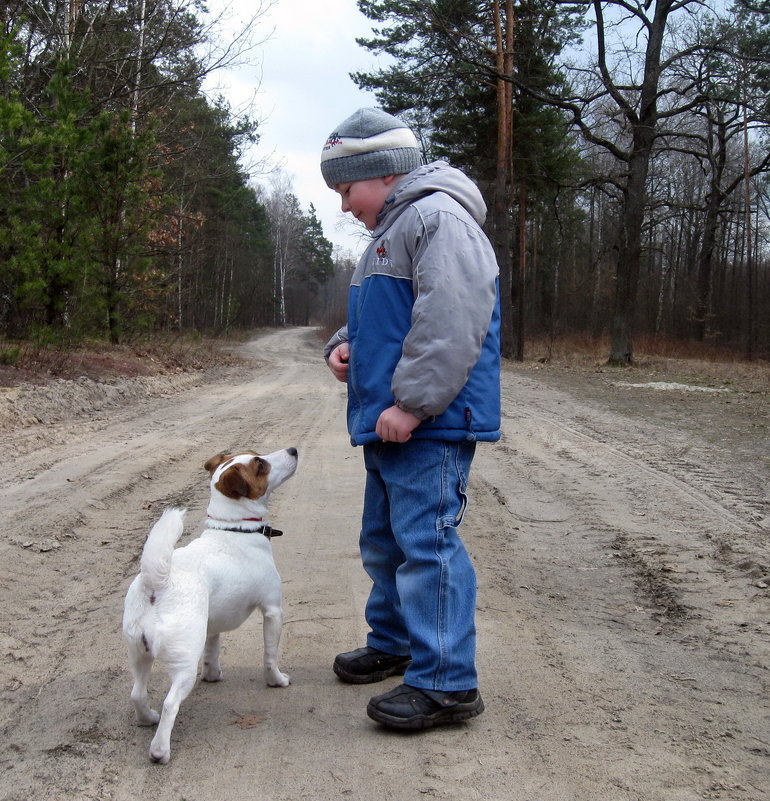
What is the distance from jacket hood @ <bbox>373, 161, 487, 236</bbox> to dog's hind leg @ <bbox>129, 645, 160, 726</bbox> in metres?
1.80

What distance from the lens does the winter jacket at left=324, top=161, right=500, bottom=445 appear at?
2621 millimetres

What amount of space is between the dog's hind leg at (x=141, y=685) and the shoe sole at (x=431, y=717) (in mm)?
829

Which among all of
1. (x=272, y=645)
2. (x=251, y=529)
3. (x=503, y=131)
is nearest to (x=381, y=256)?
(x=251, y=529)

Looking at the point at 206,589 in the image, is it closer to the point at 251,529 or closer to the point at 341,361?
the point at 251,529

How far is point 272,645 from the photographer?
313 centimetres

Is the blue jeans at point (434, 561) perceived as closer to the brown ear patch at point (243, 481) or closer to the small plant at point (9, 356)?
the brown ear patch at point (243, 481)

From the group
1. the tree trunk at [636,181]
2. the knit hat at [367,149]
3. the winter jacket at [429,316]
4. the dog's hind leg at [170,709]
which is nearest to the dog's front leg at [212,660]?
the dog's hind leg at [170,709]

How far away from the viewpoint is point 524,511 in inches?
243

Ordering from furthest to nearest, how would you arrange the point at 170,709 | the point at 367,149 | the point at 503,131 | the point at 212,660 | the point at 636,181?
1. the point at 503,131
2. the point at 636,181
3. the point at 212,660
4. the point at 367,149
5. the point at 170,709

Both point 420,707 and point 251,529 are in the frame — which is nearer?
point 420,707

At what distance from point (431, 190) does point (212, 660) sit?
2.15m

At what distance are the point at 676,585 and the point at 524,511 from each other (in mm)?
1801

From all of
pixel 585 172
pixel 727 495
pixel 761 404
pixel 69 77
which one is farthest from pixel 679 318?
pixel 727 495

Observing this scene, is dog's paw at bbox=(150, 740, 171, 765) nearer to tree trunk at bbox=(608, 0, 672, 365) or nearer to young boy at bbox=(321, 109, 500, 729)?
young boy at bbox=(321, 109, 500, 729)
